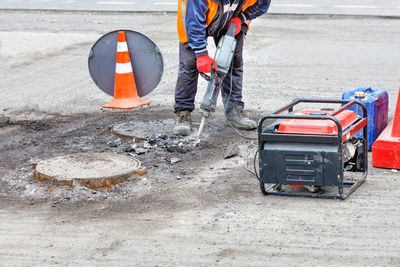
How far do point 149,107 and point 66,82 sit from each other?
6.44ft

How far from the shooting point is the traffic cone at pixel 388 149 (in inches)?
213

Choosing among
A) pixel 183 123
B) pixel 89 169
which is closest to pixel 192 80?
pixel 183 123

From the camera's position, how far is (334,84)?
8445mm

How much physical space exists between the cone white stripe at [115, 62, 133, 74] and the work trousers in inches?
34.0

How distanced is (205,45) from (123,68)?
1.59 m

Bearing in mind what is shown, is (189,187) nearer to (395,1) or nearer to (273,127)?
(273,127)

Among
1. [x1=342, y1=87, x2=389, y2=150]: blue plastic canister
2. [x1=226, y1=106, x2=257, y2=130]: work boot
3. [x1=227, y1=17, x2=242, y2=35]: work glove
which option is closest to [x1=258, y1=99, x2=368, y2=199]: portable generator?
[x1=342, y1=87, x2=389, y2=150]: blue plastic canister

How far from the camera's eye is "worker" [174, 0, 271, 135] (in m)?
6.00

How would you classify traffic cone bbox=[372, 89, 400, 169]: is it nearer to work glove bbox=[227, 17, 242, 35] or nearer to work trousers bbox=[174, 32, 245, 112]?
work glove bbox=[227, 17, 242, 35]

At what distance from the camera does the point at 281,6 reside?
14773 millimetres

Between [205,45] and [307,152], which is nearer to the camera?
[307,152]

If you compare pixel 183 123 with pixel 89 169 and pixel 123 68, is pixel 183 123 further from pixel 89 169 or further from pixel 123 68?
pixel 89 169

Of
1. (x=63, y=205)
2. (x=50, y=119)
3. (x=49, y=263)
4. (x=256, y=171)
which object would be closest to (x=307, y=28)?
(x=50, y=119)

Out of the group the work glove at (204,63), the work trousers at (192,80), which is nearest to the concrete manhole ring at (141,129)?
the work trousers at (192,80)
